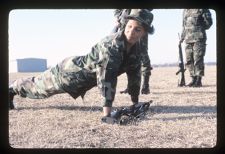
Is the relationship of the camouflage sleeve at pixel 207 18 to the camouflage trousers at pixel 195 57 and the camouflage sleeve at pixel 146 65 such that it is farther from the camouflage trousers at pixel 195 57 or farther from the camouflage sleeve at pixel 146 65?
the camouflage sleeve at pixel 146 65

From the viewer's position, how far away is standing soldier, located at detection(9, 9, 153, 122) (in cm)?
339

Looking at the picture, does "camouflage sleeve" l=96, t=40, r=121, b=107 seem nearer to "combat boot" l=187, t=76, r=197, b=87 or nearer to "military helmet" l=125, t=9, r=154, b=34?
"military helmet" l=125, t=9, r=154, b=34

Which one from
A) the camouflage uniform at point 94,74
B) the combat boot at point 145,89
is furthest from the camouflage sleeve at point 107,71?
the combat boot at point 145,89

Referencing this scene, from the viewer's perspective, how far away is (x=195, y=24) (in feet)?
12.0

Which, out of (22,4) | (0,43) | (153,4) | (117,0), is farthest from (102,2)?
(0,43)

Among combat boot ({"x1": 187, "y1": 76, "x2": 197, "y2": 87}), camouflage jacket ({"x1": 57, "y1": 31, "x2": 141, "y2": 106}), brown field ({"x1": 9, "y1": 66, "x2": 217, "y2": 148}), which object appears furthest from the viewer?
combat boot ({"x1": 187, "y1": 76, "x2": 197, "y2": 87})

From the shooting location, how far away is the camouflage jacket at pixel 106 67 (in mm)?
3416

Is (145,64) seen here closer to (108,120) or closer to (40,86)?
(108,120)

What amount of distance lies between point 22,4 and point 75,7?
0.37 meters

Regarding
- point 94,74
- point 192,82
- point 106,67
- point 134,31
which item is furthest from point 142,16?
point 192,82

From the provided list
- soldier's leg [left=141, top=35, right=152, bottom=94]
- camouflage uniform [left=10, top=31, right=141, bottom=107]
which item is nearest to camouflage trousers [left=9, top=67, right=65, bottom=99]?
camouflage uniform [left=10, top=31, right=141, bottom=107]

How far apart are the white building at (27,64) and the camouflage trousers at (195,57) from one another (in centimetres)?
111

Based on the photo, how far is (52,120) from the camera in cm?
342

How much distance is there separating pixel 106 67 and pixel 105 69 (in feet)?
0.05
